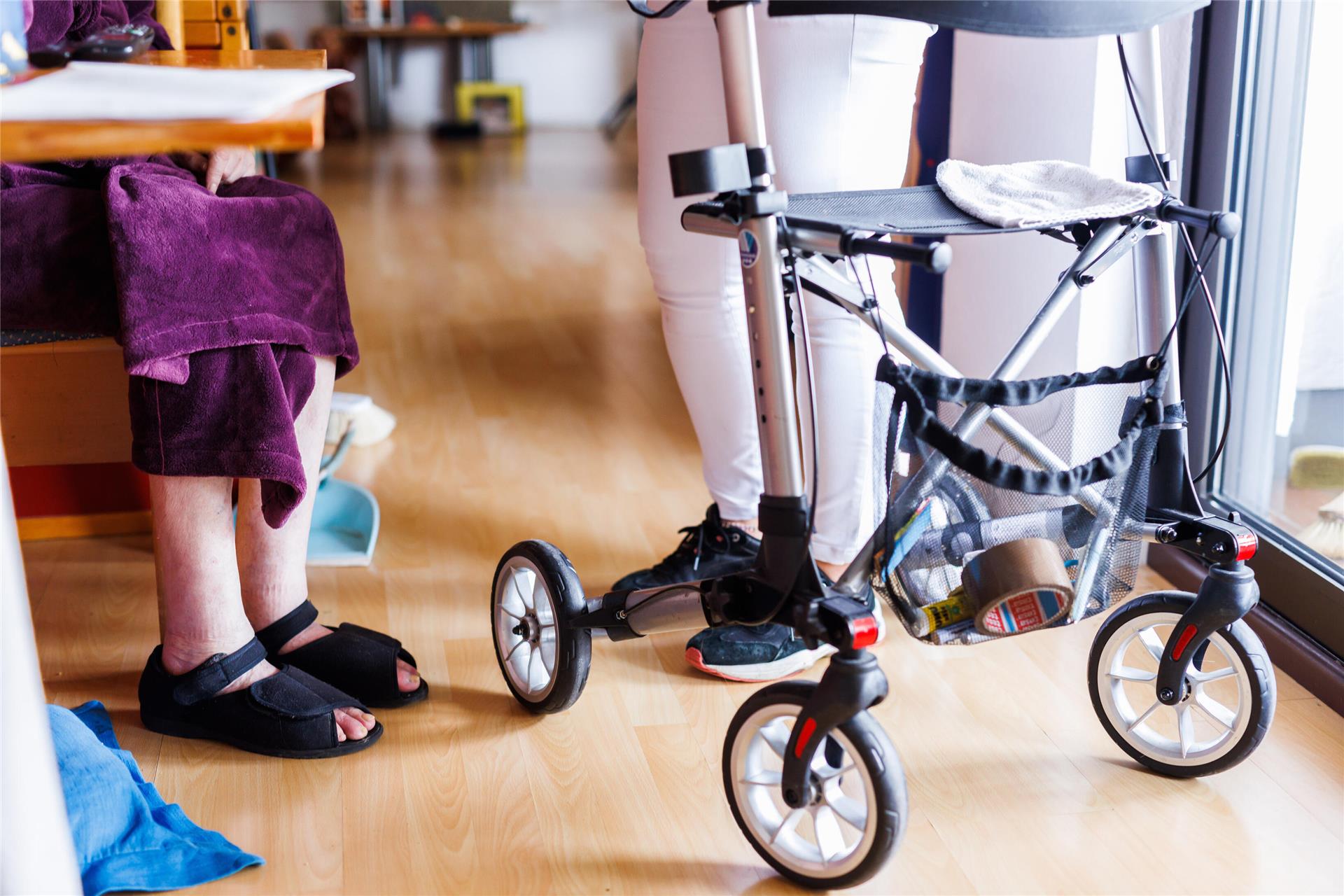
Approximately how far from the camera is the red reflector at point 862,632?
87 centimetres

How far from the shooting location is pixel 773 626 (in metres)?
1.31

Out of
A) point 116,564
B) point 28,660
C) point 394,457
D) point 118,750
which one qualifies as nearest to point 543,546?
point 118,750

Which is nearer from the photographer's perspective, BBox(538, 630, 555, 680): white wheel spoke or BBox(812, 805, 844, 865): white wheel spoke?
BBox(812, 805, 844, 865): white wheel spoke

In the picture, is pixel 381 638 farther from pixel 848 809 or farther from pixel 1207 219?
pixel 1207 219

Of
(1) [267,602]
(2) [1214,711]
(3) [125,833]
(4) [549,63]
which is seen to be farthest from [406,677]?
(4) [549,63]

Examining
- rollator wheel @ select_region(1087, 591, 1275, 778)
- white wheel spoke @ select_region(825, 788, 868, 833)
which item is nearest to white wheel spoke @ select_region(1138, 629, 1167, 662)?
rollator wheel @ select_region(1087, 591, 1275, 778)

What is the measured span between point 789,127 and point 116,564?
1.05 meters

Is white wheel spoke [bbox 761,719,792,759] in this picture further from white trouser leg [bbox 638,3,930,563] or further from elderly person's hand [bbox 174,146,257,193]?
elderly person's hand [bbox 174,146,257,193]

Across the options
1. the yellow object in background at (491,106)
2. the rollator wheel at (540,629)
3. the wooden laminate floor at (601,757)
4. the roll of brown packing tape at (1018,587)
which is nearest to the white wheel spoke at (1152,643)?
the wooden laminate floor at (601,757)

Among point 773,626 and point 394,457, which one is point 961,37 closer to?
point 773,626

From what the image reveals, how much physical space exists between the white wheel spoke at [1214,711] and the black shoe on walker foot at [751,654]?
34 cm

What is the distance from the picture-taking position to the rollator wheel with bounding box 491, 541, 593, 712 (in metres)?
1.16

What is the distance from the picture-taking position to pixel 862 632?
0.87 metres

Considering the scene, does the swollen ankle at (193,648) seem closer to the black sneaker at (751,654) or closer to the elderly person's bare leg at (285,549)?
the elderly person's bare leg at (285,549)
